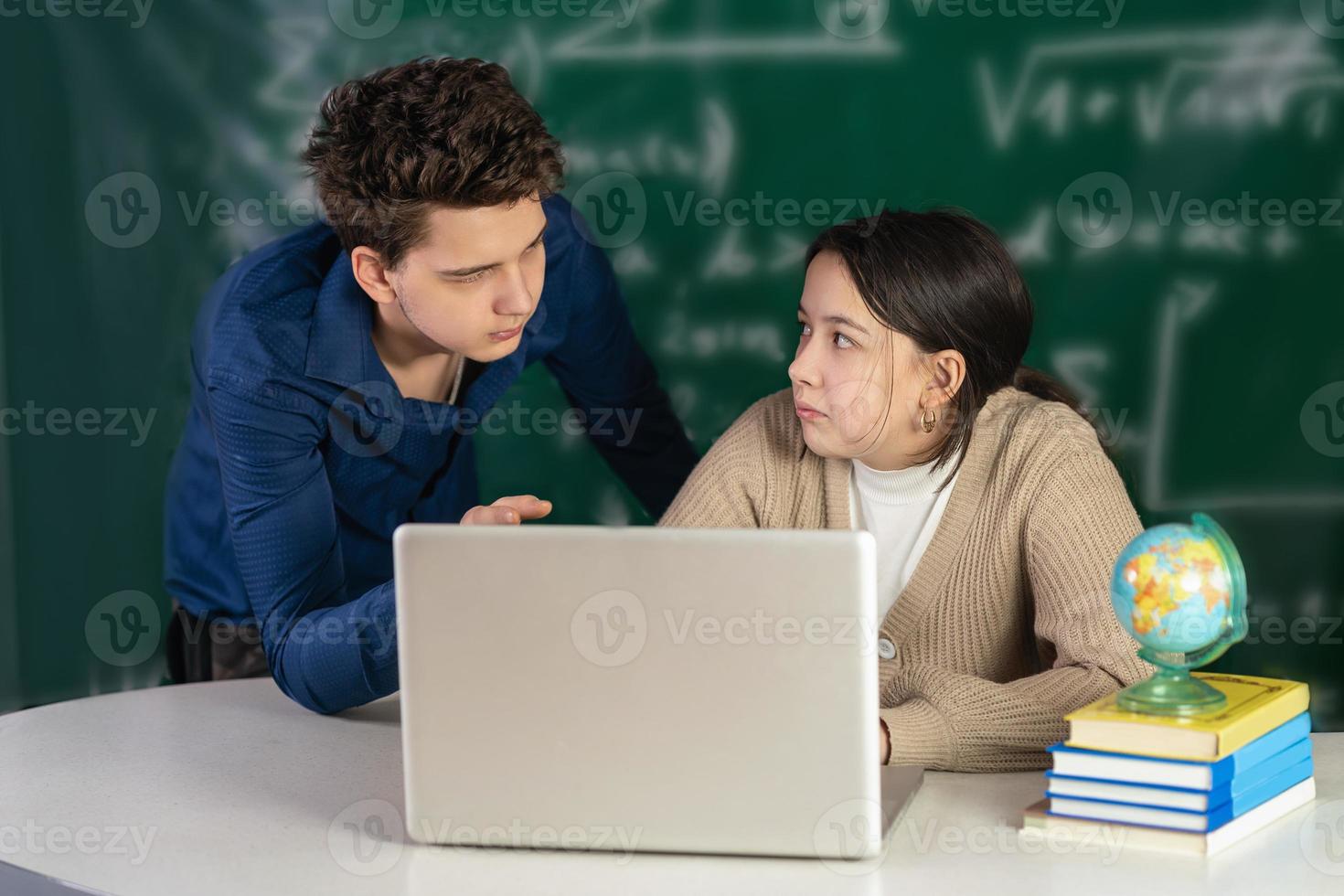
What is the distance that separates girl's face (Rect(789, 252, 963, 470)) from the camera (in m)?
1.62

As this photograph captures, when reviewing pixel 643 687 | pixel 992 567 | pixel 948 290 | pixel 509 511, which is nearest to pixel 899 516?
pixel 992 567

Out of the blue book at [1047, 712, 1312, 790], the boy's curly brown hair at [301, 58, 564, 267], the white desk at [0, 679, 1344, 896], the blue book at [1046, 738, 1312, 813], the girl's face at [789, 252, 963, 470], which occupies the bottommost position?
the white desk at [0, 679, 1344, 896]

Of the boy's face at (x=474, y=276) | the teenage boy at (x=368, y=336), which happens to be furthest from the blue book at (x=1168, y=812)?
the boy's face at (x=474, y=276)

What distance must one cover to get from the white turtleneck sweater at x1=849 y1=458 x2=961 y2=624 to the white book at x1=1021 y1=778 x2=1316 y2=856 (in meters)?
0.46

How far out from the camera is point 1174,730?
1.14 m

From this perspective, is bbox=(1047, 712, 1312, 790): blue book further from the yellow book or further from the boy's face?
the boy's face

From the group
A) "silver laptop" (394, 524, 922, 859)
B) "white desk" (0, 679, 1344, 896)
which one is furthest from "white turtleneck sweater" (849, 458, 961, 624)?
"silver laptop" (394, 524, 922, 859)

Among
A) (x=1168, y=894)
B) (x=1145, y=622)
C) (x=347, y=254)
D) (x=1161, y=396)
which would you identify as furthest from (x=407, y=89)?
(x=1161, y=396)

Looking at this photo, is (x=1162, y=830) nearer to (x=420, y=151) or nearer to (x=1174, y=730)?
(x=1174, y=730)

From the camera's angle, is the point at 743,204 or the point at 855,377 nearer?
the point at 855,377

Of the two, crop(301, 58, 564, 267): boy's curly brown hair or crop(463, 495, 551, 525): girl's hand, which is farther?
crop(301, 58, 564, 267): boy's curly brown hair

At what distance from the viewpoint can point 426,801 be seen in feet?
3.84

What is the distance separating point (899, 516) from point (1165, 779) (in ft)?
1.93

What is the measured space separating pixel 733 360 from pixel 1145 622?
1.59 metres
